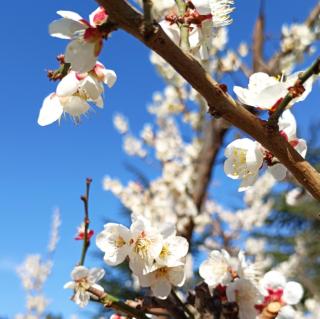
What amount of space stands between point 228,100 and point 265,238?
21.4 feet

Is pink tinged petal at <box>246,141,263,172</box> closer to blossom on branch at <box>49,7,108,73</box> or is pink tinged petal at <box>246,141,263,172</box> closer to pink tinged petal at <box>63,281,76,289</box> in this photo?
blossom on branch at <box>49,7,108,73</box>

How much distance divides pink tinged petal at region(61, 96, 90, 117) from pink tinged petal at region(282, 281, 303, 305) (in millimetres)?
400

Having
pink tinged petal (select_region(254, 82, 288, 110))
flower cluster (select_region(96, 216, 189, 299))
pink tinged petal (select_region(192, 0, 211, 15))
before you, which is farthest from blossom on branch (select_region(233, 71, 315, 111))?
flower cluster (select_region(96, 216, 189, 299))

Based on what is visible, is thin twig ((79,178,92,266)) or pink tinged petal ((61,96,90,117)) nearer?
pink tinged petal ((61,96,90,117))

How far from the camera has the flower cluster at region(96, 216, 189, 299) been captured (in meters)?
0.62

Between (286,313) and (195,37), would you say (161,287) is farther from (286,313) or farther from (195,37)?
(195,37)

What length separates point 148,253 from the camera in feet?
2.03

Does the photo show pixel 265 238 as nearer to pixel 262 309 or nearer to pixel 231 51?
pixel 231 51

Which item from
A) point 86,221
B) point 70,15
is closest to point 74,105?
point 70,15

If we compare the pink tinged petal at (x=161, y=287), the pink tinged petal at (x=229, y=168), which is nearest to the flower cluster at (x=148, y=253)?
the pink tinged petal at (x=161, y=287)

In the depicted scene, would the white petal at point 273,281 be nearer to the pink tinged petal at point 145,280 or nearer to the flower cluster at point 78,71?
the pink tinged petal at point 145,280

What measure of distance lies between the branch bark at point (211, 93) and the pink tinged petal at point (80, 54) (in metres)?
0.06

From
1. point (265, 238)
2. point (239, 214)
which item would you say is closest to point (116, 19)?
point (239, 214)

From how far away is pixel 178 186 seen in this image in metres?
3.74
